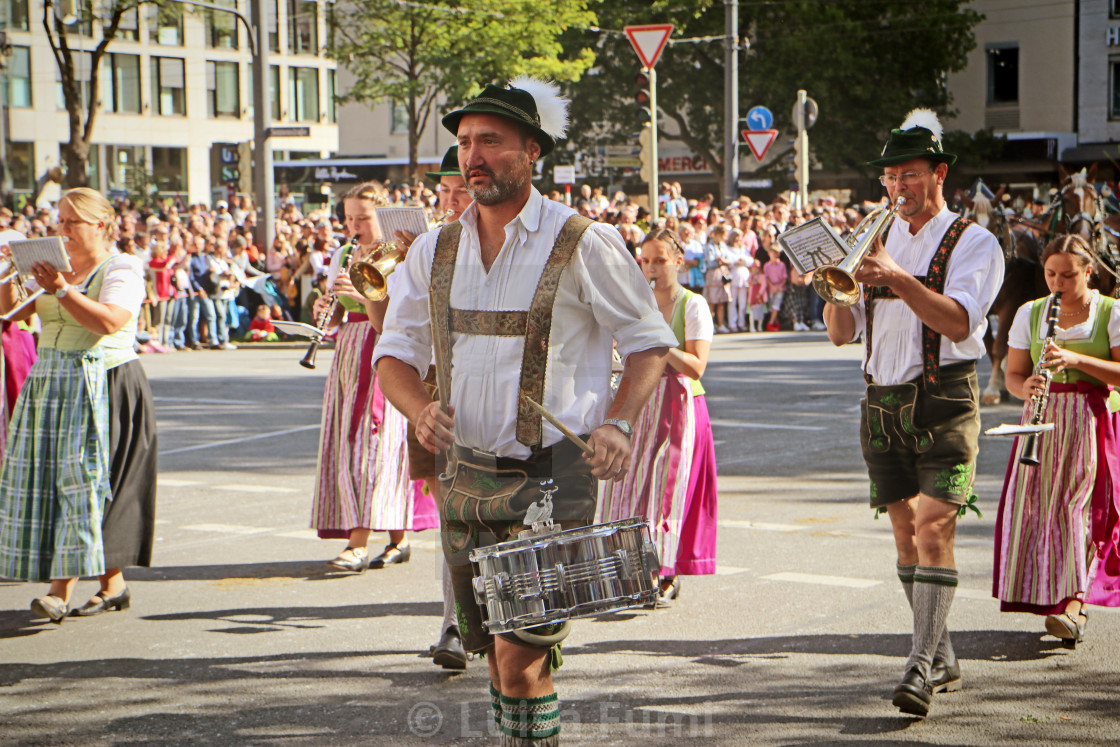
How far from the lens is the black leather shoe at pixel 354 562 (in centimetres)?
780

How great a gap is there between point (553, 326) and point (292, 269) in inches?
813

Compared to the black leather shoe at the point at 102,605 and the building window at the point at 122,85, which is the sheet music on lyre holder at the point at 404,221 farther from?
the building window at the point at 122,85

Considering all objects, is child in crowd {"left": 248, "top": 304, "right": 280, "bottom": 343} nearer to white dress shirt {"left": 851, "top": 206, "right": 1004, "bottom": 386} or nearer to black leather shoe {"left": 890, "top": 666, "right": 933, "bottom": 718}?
white dress shirt {"left": 851, "top": 206, "right": 1004, "bottom": 386}

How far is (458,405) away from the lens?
393 centimetres

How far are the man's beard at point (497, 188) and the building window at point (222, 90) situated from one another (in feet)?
227

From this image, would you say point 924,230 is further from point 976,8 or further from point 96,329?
point 976,8

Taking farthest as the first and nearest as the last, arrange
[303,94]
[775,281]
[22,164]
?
[303,94] < [22,164] < [775,281]

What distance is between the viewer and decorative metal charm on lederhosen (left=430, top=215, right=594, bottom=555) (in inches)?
151

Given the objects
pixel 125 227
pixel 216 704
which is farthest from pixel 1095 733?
pixel 125 227

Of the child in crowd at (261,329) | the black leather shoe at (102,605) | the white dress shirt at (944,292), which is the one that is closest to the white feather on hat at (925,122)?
the white dress shirt at (944,292)

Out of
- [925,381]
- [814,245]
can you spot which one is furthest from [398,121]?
[814,245]

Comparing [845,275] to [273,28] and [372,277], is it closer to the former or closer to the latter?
[372,277]

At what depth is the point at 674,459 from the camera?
6988 mm

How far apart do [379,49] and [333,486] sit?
32.9 meters
